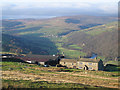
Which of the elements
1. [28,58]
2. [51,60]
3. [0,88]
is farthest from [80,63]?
[0,88]

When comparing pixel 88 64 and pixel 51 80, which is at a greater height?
pixel 51 80

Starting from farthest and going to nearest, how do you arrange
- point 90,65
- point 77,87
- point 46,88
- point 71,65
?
point 71,65 → point 90,65 → point 77,87 → point 46,88

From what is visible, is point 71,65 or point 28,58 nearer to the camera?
point 71,65

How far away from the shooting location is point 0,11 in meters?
58.8

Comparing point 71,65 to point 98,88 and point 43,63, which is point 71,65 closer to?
point 43,63

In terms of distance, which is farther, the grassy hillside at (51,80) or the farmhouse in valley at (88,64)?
the farmhouse in valley at (88,64)

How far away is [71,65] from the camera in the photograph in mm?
73750

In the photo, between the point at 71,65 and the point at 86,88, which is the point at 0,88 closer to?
the point at 86,88

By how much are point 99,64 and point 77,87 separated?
37892mm

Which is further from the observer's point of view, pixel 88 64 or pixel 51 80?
pixel 88 64

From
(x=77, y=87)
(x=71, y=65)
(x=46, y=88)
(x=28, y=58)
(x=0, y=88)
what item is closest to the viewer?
(x=0, y=88)

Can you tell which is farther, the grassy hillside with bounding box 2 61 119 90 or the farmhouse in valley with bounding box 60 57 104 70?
the farmhouse in valley with bounding box 60 57 104 70

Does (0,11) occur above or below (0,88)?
above

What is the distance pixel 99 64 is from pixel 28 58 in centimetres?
2996
